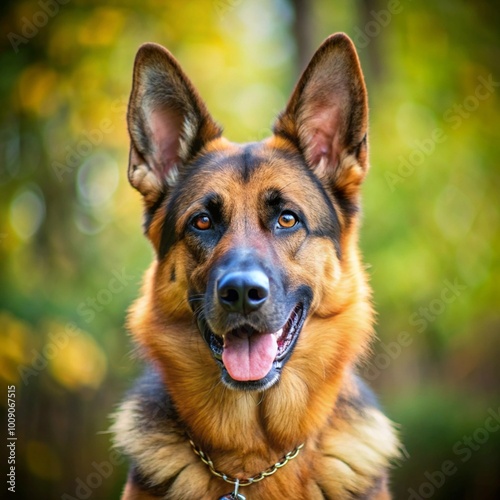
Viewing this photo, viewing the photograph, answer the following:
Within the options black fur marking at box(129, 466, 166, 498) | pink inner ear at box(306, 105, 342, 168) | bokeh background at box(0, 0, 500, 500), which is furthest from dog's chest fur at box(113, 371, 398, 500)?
bokeh background at box(0, 0, 500, 500)

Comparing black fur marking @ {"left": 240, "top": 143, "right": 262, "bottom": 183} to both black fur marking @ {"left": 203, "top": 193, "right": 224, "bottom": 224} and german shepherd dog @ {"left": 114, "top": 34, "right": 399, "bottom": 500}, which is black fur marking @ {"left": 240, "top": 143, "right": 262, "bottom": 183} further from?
black fur marking @ {"left": 203, "top": 193, "right": 224, "bottom": 224}

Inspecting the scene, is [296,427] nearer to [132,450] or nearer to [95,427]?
[132,450]

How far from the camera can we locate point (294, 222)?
3463 mm

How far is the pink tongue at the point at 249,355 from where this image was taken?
3035 mm

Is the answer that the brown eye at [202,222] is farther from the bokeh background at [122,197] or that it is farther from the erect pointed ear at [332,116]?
the bokeh background at [122,197]

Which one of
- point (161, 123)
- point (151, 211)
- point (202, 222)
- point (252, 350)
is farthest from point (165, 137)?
point (252, 350)

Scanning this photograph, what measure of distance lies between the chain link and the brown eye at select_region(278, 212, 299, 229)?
4.19ft

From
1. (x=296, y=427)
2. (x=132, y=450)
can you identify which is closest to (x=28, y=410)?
(x=132, y=450)

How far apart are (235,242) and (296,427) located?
1.11 meters

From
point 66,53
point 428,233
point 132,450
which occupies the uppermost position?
point 428,233

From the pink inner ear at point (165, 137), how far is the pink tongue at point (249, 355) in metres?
1.37

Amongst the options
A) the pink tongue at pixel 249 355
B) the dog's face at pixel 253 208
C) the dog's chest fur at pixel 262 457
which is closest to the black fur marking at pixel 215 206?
the dog's face at pixel 253 208

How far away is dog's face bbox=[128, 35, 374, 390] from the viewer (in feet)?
10.1

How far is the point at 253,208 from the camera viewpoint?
3426mm
